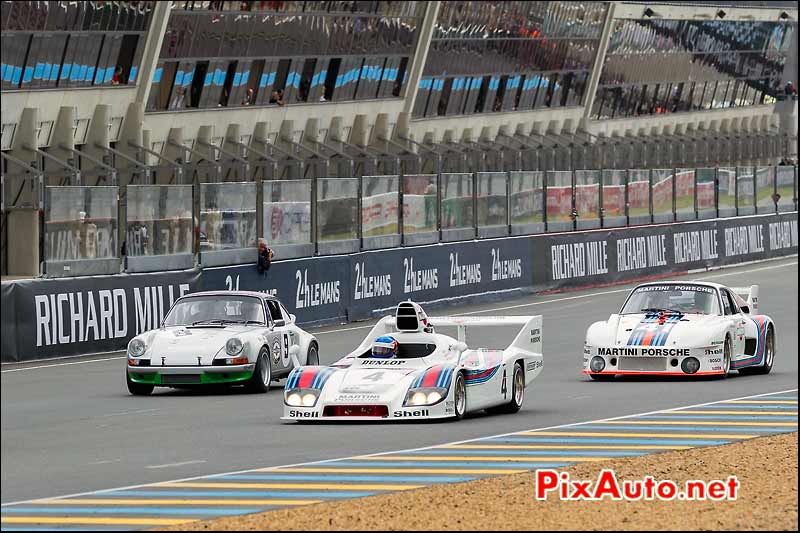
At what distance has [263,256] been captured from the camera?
3200 cm

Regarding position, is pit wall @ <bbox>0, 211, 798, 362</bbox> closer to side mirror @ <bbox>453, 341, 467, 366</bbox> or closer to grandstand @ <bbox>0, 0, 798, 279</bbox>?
grandstand @ <bbox>0, 0, 798, 279</bbox>

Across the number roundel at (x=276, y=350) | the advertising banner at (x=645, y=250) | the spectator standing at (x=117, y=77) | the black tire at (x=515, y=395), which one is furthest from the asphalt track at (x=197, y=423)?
the spectator standing at (x=117, y=77)

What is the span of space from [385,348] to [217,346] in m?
3.40

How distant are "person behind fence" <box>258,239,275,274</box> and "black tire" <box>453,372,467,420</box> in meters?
13.8

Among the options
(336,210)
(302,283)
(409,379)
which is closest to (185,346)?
(409,379)

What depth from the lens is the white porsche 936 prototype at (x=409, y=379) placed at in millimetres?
18156

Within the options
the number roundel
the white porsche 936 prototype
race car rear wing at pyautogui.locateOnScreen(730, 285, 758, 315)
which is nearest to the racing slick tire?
race car rear wing at pyautogui.locateOnScreen(730, 285, 758, 315)

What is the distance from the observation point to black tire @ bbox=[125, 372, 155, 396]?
21559 mm

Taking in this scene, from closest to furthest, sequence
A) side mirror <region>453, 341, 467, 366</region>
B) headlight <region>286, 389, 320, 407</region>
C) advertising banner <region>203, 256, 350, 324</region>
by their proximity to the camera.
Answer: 1. headlight <region>286, 389, 320, 407</region>
2. side mirror <region>453, 341, 467, 366</region>
3. advertising banner <region>203, 256, 350, 324</region>

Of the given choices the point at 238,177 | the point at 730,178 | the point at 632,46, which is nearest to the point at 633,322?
the point at 730,178

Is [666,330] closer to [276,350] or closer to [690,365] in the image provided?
[690,365]

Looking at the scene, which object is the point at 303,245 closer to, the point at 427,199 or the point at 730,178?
the point at 427,199

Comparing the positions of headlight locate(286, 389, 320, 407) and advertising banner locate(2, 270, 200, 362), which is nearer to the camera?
headlight locate(286, 389, 320, 407)

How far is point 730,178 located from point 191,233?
972 inches
